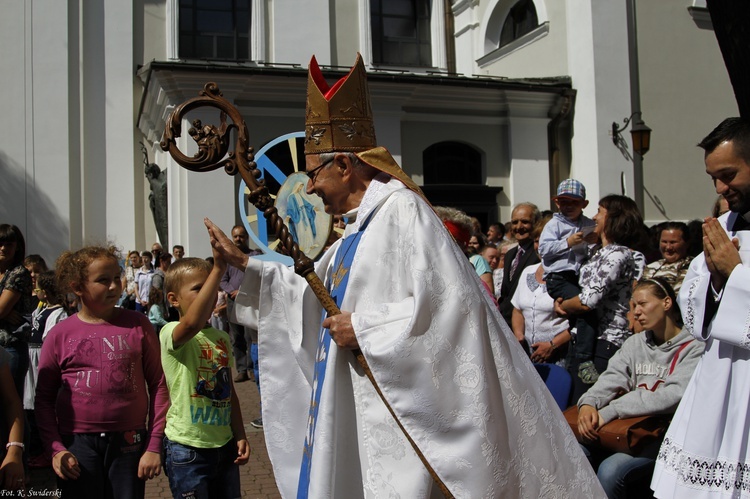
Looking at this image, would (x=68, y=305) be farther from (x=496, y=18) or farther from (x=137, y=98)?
(x=496, y=18)

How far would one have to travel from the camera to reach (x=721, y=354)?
118 inches

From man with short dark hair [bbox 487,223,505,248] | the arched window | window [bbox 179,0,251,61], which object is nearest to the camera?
man with short dark hair [bbox 487,223,505,248]

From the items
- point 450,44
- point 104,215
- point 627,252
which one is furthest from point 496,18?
point 627,252

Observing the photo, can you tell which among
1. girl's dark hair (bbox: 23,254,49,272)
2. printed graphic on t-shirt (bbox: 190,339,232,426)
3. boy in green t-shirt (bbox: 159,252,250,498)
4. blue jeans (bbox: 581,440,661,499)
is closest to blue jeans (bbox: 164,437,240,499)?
boy in green t-shirt (bbox: 159,252,250,498)

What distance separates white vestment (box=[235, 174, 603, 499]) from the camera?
259cm

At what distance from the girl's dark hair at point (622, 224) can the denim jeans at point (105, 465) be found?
3.26 meters

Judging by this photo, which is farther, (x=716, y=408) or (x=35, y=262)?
(x=35, y=262)

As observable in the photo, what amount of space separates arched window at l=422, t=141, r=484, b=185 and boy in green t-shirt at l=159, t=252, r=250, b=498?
12121 mm

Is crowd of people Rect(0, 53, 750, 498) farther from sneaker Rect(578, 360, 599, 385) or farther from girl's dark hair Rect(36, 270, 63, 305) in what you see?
girl's dark hair Rect(36, 270, 63, 305)

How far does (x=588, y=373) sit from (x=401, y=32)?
15181 millimetres

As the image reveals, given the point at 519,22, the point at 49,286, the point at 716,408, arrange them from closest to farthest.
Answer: the point at 716,408, the point at 49,286, the point at 519,22

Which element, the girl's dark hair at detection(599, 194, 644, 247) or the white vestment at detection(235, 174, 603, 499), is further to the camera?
the girl's dark hair at detection(599, 194, 644, 247)

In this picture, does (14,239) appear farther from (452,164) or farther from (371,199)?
(452,164)

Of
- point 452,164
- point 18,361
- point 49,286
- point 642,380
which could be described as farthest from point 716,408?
point 452,164
